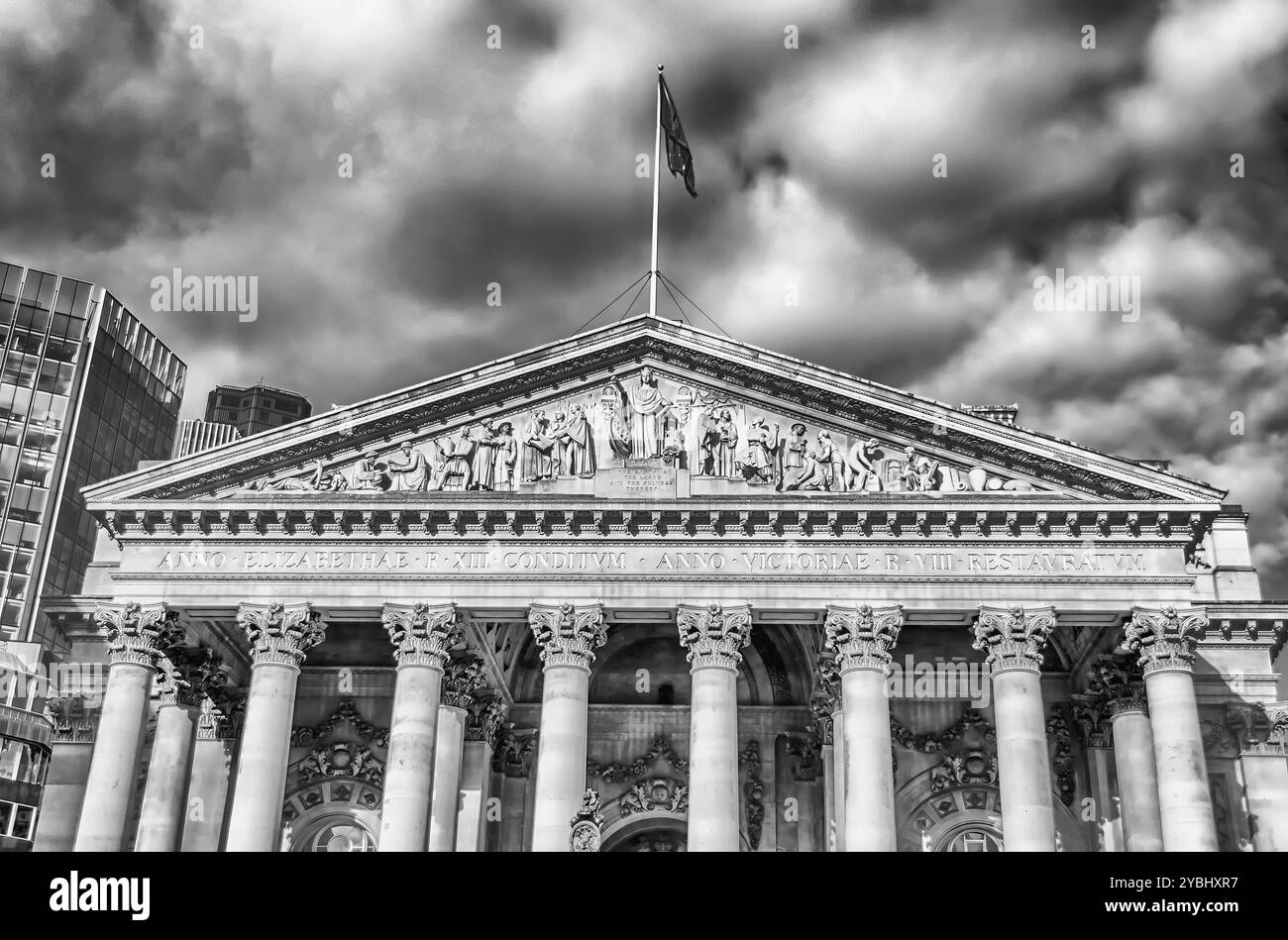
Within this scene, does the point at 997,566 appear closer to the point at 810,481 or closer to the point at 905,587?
the point at 905,587

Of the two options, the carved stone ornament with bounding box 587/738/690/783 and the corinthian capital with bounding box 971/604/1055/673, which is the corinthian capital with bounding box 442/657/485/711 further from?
the corinthian capital with bounding box 971/604/1055/673

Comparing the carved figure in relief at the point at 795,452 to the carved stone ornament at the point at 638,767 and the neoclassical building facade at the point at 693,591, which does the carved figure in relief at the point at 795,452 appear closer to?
the neoclassical building facade at the point at 693,591

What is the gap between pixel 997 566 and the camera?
114 ft

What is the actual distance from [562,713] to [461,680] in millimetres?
5409

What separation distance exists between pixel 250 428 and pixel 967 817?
124 meters

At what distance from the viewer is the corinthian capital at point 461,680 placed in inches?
1484

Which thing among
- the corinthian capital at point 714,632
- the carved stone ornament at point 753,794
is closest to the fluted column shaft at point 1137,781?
the carved stone ornament at point 753,794

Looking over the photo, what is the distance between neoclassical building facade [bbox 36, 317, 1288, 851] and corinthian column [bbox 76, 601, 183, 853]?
0.08 m

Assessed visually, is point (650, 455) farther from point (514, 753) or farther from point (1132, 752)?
point (1132, 752)

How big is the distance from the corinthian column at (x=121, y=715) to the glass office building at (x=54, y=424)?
5246cm

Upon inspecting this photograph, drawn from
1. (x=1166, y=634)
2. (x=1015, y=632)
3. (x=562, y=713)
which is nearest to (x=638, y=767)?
(x=562, y=713)
